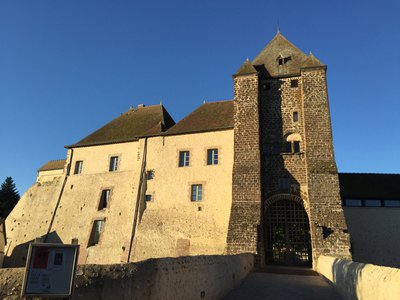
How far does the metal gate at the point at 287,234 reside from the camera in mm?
16953

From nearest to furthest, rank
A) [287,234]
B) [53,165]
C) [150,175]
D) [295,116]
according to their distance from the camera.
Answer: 1. [287,234]
2. [295,116]
3. [150,175]
4. [53,165]

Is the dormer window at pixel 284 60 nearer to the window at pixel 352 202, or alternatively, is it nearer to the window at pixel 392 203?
the window at pixel 352 202

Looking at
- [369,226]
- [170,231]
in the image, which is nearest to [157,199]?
[170,231]

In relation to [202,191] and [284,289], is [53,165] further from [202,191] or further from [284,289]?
[284,289]

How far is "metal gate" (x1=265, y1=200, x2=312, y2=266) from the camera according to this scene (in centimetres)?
1695

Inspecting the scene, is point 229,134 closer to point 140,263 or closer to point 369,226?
point 369,226

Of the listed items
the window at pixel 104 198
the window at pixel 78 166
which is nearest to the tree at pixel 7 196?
the window at pixel 78 166

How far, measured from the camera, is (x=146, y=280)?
4539mm

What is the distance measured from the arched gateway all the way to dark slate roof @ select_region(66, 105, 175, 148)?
932cm

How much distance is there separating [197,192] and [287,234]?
18.3 ft

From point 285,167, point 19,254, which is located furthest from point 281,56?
point 19,254

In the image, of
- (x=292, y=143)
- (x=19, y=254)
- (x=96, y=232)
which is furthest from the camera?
(x=19, y=254)

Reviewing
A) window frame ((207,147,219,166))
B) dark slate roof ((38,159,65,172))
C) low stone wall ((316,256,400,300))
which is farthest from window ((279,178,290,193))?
dark slate roof ((38,159,65,172))

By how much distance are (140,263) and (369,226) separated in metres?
19.6
